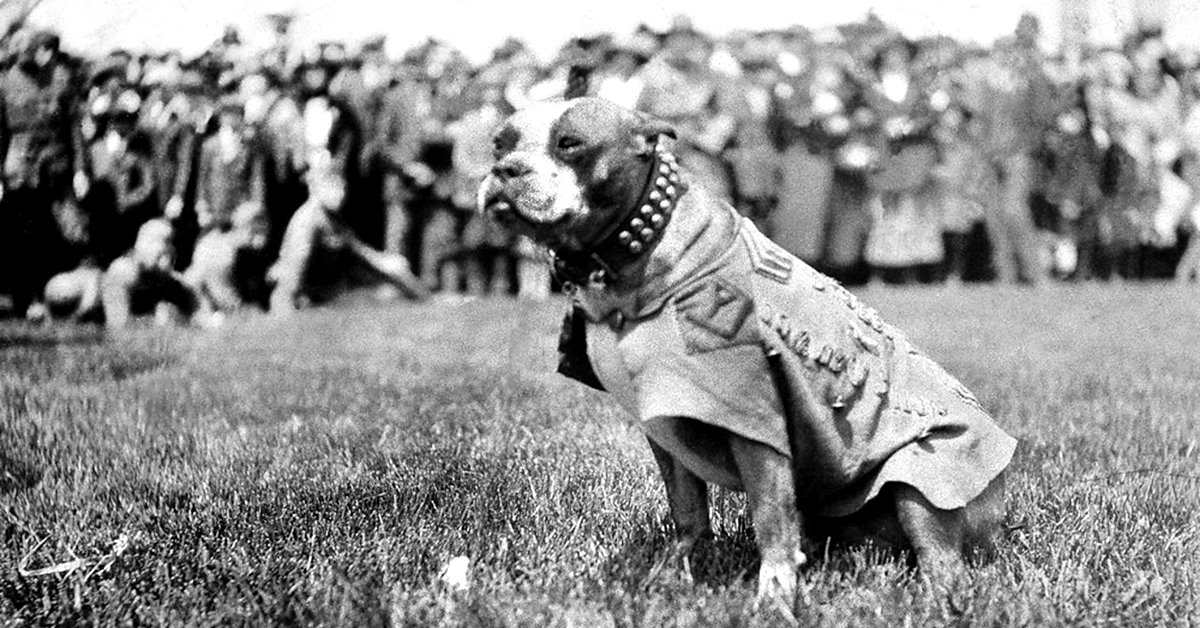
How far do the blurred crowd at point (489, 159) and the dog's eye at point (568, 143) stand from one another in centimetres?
780

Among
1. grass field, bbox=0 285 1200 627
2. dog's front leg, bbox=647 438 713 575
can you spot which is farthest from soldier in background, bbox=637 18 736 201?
dog's front leg, bbox=647 438 713 575

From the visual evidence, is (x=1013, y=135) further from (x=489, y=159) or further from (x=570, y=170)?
(x=570, y=170)

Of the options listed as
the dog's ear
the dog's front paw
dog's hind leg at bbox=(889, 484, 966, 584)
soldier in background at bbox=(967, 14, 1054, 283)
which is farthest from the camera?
soldier in background at bbox=(967, 14, 1054, 283)

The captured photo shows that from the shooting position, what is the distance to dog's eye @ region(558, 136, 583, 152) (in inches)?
107

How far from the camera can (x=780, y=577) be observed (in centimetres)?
290

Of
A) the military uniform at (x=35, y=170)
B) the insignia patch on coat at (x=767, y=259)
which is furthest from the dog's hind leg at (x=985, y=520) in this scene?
the military uniform at (x=35, y=170)

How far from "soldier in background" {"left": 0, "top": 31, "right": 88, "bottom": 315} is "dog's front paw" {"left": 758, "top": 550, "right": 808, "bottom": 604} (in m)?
10.1

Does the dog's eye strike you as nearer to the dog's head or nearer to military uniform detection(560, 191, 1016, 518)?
the dog's head

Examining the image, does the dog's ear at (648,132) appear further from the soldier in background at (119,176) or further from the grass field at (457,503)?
the soldier in background at (119,176)

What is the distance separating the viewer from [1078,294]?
11.7 m

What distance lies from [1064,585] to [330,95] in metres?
10.9

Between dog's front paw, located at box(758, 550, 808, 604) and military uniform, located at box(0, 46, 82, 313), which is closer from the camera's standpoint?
dog's front paw, located at box(758, 550, 808, 604)

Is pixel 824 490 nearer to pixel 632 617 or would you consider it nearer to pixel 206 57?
pixel 632 617

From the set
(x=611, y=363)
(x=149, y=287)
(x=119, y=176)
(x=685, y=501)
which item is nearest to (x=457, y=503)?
(x=685, y=501)
